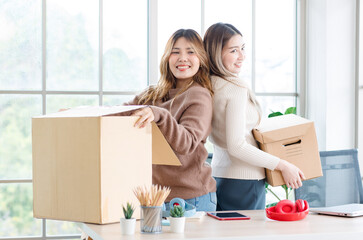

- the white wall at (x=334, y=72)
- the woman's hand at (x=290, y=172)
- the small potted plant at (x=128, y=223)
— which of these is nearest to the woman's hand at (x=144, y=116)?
the small potted plant at (x=128, y=223)

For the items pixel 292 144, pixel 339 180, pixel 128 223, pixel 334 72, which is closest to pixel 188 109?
pixel 292 144

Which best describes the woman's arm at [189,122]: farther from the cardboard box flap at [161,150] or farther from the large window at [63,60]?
the large window at [63,60]

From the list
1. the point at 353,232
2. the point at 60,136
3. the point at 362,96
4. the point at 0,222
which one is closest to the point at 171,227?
the point at 60,136

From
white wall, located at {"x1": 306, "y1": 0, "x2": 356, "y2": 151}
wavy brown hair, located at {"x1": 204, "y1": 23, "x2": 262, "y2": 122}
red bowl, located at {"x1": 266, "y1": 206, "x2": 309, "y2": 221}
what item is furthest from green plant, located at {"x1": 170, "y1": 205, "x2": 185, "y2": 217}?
white wall, located at {"x1": 306, "y1": 0, "x2": 356, "y2": 151}

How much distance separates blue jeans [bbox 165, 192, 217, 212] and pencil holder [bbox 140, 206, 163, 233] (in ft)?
1.64

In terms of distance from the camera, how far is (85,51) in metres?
3.12

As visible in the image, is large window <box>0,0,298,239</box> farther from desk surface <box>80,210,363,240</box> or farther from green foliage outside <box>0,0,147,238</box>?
desk surface <box>80,210,363,240</box>

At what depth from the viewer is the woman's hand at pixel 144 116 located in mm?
1687

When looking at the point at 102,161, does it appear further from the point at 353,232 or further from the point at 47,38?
the point at 47,38

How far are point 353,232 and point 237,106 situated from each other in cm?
74

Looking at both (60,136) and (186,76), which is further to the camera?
(186,76)

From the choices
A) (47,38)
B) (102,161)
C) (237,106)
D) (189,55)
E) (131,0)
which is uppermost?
(131,0)

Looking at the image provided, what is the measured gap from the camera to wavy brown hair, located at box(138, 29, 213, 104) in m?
2.18

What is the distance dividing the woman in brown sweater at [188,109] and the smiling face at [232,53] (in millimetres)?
126
